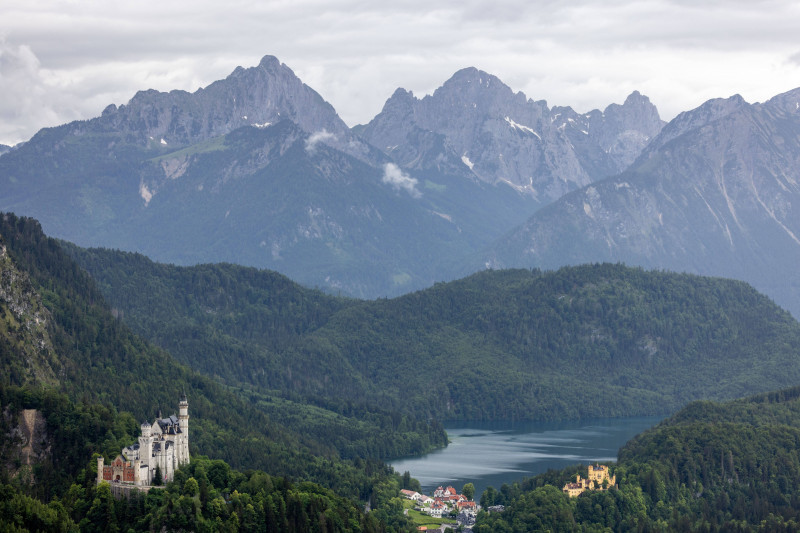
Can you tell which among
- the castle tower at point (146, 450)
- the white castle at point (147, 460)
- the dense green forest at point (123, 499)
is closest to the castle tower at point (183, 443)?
the white castle at point (147, 460)

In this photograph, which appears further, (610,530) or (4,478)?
(610,530)

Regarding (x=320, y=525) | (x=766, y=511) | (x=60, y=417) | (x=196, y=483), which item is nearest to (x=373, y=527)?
(x=320, y=525)

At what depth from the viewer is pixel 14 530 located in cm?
Answer: 14375

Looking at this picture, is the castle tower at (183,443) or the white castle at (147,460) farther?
the castle tower at (183,443)

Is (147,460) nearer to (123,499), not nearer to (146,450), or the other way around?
(146,450)

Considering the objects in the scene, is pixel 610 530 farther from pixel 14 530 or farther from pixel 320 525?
pixel 14 530

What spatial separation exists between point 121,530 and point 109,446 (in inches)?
915

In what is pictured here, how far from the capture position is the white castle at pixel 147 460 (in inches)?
6156

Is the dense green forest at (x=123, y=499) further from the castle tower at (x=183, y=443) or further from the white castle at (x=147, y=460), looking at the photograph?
the white castle at (x=147, y=460)

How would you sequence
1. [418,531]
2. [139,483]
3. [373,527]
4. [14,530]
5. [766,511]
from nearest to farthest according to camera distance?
[14,530] < [139,483] < [373,527] < [418,531] < [766,511]

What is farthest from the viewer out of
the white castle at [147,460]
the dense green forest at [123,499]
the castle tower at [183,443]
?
the castle tower at [183,443]

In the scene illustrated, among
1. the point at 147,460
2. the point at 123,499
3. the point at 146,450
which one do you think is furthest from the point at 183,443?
the point at 123,499

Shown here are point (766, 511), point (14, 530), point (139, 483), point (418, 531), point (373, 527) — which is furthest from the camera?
point (766, 511)

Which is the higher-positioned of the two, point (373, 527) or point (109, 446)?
point (109, 446)
